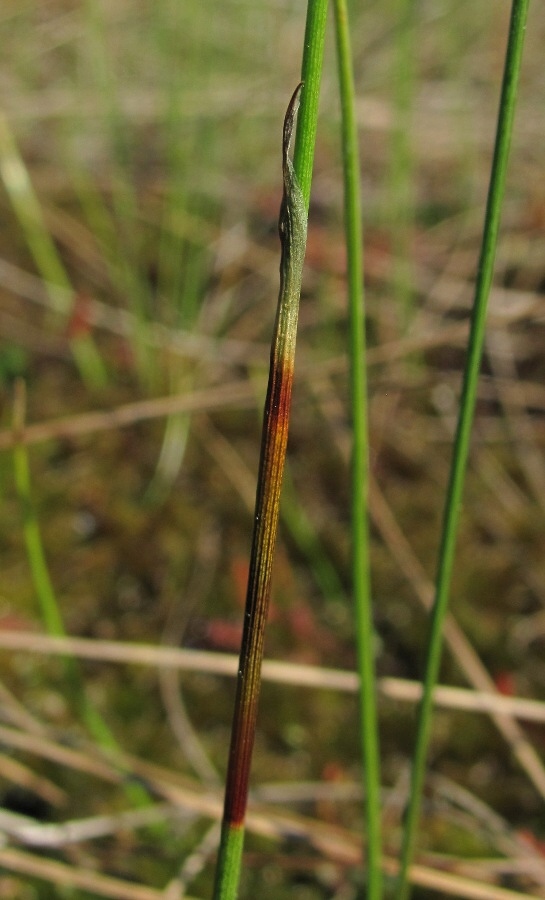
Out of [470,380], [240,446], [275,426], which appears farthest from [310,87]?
[240,446]

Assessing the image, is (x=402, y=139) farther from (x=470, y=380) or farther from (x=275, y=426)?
(x=275, y=426)

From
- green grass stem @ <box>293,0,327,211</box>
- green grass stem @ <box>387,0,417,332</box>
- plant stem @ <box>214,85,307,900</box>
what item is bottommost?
plant stem @ <box>214,85,307,900</box>

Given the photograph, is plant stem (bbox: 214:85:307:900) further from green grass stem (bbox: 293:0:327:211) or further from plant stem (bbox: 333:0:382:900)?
plant stem (bbox: 333:0:382:900)

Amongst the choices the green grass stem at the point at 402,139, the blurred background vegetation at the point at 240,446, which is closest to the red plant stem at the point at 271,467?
the blurred background vegetation at the point at 240,446

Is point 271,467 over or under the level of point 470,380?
under

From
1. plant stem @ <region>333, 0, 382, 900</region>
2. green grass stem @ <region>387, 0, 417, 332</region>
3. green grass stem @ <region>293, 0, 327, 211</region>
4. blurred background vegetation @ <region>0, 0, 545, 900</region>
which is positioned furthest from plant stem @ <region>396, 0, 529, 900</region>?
green grass stem @ <region>387, 0, 417, 332</region>
